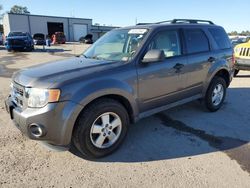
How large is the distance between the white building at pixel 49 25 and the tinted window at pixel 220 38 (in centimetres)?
4910

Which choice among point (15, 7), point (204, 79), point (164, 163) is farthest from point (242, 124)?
point (15, 7)

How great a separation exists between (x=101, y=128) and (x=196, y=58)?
7.80 feet

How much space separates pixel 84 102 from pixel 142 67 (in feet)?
3.69

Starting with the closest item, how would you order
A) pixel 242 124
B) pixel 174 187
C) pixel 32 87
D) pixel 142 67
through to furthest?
pixel 174 187 → pixel 32 87 → pixel 142 67 → pixel 242 124

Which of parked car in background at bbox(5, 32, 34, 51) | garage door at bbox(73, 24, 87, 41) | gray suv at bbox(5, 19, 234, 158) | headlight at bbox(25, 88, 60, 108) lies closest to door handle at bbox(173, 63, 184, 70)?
gray suv at bbox(5, 19, 234, 158)

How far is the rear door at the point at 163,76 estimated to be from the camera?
3.92 meters

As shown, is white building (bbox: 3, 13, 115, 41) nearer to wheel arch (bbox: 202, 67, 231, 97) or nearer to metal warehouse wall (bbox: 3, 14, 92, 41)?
metal warehouse wall (bbox: 3, 14, 92, 41)

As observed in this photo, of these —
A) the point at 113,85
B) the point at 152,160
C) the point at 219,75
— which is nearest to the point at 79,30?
the point at 219,75

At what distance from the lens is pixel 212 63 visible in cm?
515

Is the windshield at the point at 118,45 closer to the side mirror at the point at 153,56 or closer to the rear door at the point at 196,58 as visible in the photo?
the side mirror at the point at 153,56

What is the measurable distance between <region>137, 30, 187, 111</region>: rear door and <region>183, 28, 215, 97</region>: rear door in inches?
7.8

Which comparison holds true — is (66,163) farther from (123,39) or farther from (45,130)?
(123,39)

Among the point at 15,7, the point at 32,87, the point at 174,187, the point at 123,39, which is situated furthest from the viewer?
the point at 15,7

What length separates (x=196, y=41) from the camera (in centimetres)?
489
